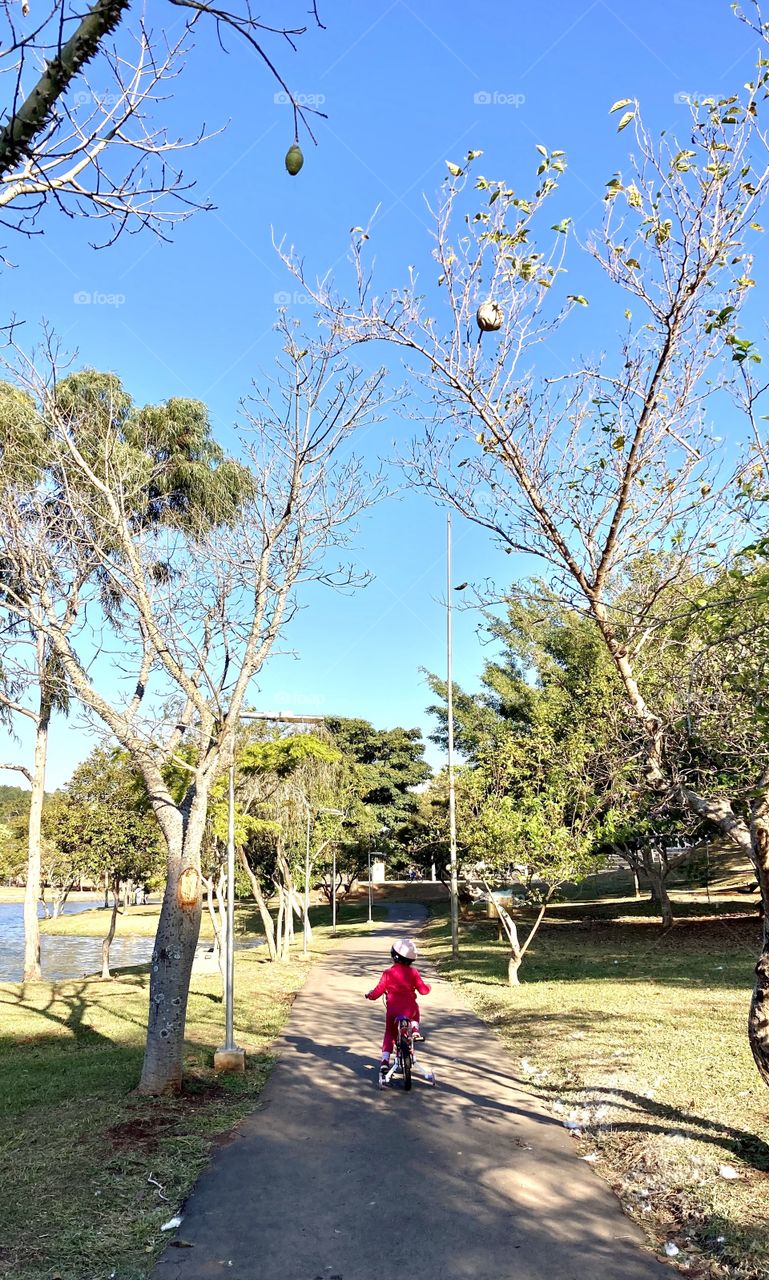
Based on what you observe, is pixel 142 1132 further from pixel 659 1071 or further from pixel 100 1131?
pixel 659 1071

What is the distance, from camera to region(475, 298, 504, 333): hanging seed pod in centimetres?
487

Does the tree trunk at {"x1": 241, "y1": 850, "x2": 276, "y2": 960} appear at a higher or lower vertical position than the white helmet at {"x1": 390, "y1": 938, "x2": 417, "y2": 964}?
lower

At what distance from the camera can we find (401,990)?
8250 millimetres

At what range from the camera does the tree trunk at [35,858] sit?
18234 millimetres

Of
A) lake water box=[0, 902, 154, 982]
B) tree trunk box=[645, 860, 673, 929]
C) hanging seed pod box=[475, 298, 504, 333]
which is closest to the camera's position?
hanging seed pod box=[475, 298, 504, 333]

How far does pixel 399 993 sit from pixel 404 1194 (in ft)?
10.2

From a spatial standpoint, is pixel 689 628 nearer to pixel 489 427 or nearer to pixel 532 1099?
pixel 489 427

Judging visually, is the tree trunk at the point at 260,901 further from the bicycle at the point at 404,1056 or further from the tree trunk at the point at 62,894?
the bicycle at the point at 404,1056

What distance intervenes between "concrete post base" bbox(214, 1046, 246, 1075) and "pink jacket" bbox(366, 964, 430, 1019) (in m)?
1.62

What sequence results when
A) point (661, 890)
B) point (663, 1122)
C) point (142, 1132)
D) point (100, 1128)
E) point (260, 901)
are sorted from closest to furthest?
point (663, 1122), point (142, 1132), point (100, 1128), point (260, 901), point (661, 890)

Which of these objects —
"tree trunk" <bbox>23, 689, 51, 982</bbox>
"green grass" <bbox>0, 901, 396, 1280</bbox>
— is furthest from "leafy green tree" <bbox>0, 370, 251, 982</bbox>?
"green grass" <bbox>0, 901, 396, 1280</bbox>

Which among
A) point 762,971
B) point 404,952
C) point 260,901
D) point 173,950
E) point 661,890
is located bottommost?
point 661,890

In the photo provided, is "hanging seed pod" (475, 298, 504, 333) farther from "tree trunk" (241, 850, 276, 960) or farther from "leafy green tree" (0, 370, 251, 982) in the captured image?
"tree trunk" (241, 850, 276, 960)

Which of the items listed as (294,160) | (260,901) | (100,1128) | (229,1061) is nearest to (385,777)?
(260,901)
